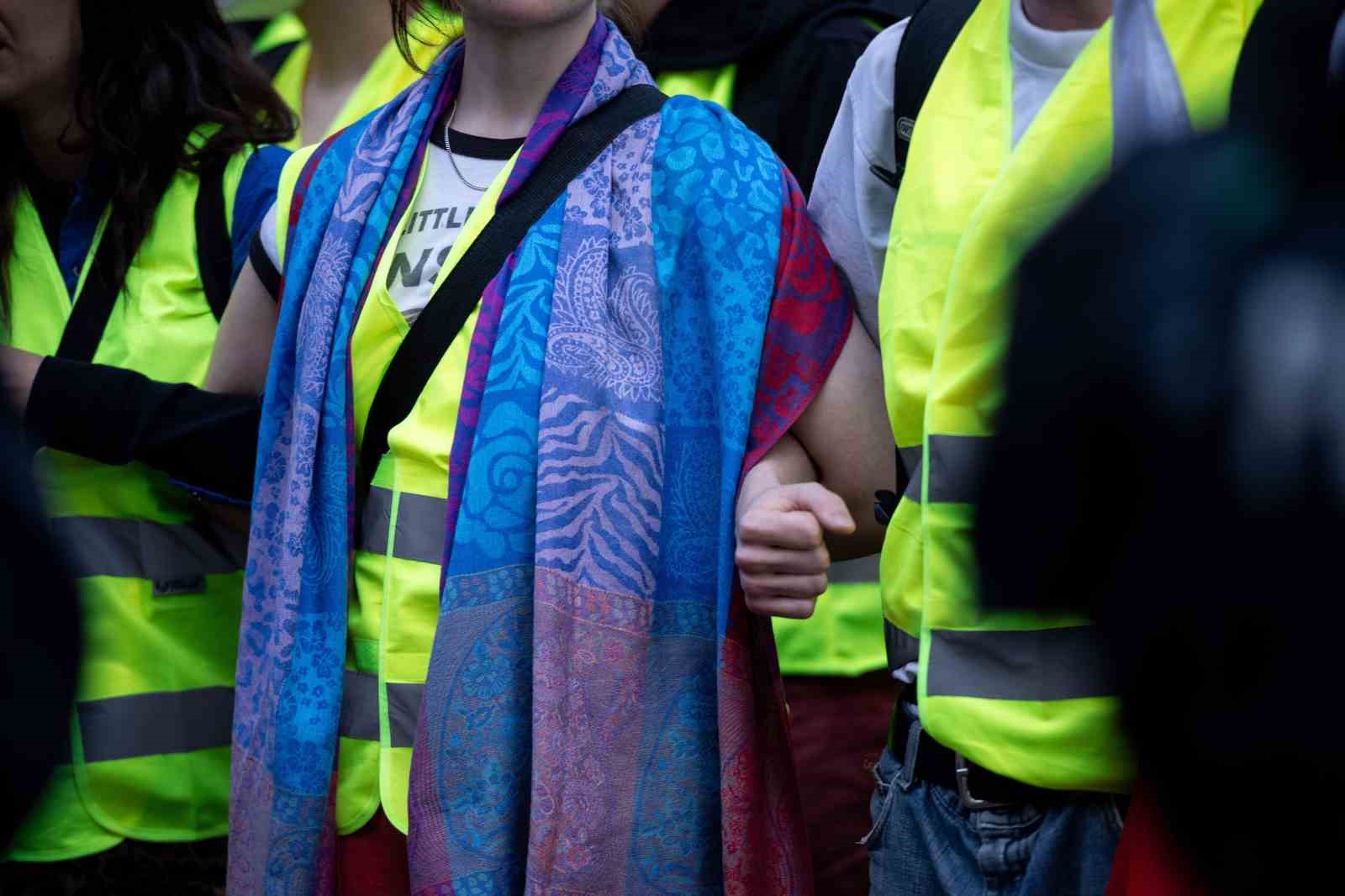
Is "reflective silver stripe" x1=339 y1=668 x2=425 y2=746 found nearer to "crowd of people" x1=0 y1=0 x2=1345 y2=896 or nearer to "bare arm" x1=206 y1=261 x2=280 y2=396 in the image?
"crowd of people" x1=0 y1=0 x2=1345 y2=896

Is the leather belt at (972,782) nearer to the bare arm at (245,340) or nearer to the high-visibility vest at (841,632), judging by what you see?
the high-visibility vest at (841,632)

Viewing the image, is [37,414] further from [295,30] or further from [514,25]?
[295,30]

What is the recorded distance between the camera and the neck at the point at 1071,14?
1668 mm

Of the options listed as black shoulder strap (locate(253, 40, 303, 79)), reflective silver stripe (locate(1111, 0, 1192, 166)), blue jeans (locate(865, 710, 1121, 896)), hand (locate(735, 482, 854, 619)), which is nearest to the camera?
reflective silver stripe (locate(1111, 0, 1192, 166))

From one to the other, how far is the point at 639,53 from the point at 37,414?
4.17 ft

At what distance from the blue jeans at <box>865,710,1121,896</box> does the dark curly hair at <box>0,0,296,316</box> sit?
1.42 m

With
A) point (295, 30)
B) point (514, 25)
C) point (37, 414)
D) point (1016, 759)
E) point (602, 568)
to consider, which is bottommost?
point (1016, 759)

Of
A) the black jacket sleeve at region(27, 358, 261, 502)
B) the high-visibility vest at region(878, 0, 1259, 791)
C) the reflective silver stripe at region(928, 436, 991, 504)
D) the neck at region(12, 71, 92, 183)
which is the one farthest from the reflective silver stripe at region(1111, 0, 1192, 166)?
the neck at region(12, 71, 92, 183)

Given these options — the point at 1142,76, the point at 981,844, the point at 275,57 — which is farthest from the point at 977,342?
the point at 275,57

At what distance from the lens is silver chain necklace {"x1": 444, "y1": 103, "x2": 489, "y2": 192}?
207 centimetres

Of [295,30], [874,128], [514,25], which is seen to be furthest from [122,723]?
[295,30]

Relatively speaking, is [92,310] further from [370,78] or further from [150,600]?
[370,78]

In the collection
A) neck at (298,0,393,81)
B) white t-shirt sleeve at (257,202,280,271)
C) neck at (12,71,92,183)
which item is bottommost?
white t-shirt sleeve at (257,202,280,271)

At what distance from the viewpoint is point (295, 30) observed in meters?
3.96
